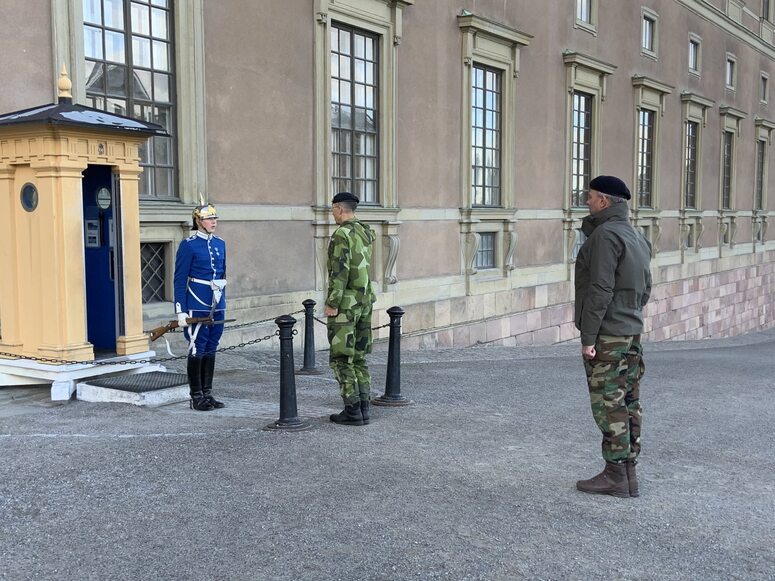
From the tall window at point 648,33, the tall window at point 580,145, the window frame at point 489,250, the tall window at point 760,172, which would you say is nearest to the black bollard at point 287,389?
→ the window frame at point 489,250

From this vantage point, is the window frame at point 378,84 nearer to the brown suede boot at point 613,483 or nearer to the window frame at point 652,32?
the brown suede boot at point 613,483

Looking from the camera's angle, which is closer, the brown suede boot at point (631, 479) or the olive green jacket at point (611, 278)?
the olive green jacket at point (611, 278)

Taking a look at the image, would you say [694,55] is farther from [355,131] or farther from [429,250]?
[355,131]

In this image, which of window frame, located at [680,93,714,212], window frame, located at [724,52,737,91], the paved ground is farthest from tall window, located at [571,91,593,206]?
the paved ground

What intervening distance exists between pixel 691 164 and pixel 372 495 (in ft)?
81.8

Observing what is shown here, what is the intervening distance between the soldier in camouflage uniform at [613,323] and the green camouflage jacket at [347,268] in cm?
204

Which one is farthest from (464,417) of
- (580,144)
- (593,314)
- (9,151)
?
(580,144)

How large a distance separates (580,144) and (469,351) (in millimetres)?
8649

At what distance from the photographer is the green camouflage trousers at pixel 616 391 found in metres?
5.12

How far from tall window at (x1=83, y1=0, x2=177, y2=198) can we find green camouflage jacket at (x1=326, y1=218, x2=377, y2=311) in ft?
13.9

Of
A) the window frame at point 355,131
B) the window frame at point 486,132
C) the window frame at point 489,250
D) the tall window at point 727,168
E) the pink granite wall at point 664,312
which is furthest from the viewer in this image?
the tall window at point 727,168

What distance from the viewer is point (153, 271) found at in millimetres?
10180

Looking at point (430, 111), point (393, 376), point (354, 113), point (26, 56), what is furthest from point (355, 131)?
point (393, 376)

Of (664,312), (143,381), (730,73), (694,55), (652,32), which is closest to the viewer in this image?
(143,381)
